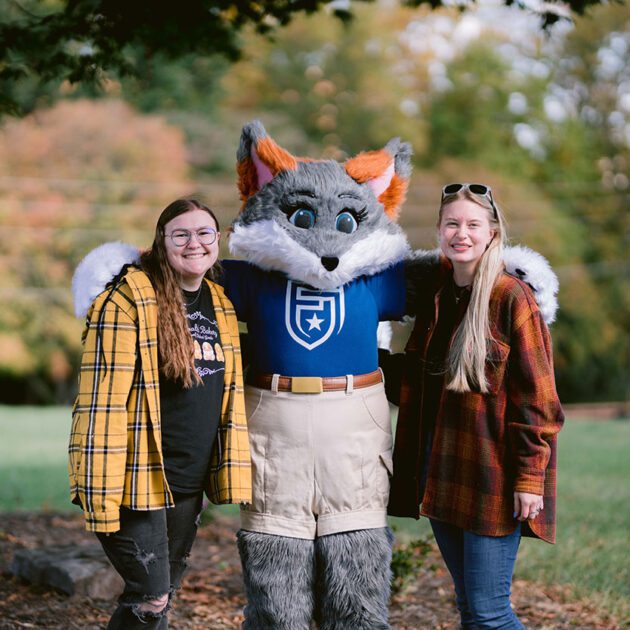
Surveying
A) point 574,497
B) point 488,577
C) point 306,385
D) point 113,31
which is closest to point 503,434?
point 488,577

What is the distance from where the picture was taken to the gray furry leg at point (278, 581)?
2938 millimetres

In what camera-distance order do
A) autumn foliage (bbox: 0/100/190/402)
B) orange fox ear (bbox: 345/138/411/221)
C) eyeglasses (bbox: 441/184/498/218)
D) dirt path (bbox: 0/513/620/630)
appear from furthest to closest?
1. autumn foliage (bbox: 0/100/190/402)
2. dirt path (bbox: 0/513/620/630)
3. orange fox ear (bbox: 345/138/411/221)
4. eyeglasses (bbox: 441/184/498/218)

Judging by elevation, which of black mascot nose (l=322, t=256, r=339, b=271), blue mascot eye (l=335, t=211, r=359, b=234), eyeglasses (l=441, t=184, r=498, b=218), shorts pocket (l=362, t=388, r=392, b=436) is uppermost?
eyeglasses (l=441, t=184, r=498, b=218)

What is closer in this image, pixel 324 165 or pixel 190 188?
pixel 324 165

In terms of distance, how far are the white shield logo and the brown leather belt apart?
0.40 ft

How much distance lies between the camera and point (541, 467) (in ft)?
8.68

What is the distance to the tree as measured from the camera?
4.21 m

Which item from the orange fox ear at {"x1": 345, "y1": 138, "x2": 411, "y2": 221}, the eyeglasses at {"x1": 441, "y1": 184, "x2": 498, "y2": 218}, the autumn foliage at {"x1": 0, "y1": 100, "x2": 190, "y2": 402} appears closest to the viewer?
the eyeglasses at {"x1": 441, "y1": 184, "x2": 498, "y2": 218}

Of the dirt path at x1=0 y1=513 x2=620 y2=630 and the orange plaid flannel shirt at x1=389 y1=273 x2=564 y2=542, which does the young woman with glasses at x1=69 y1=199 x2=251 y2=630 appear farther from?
the dirt path at x1=0 y1=513 x2=620 y2=630

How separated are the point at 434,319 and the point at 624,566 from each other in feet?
8.46

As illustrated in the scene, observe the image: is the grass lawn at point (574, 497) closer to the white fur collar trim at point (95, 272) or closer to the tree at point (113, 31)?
the white fur collar trim at point (95, 272)

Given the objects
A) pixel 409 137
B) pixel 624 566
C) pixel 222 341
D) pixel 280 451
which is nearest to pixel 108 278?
pixel 222 341

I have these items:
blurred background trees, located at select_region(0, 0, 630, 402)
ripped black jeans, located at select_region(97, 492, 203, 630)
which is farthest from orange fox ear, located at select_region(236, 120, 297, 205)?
blurred background trees, located at select_region(0, 0, 630, 402)

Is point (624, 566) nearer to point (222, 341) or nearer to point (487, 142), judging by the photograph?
point (222, 341)
